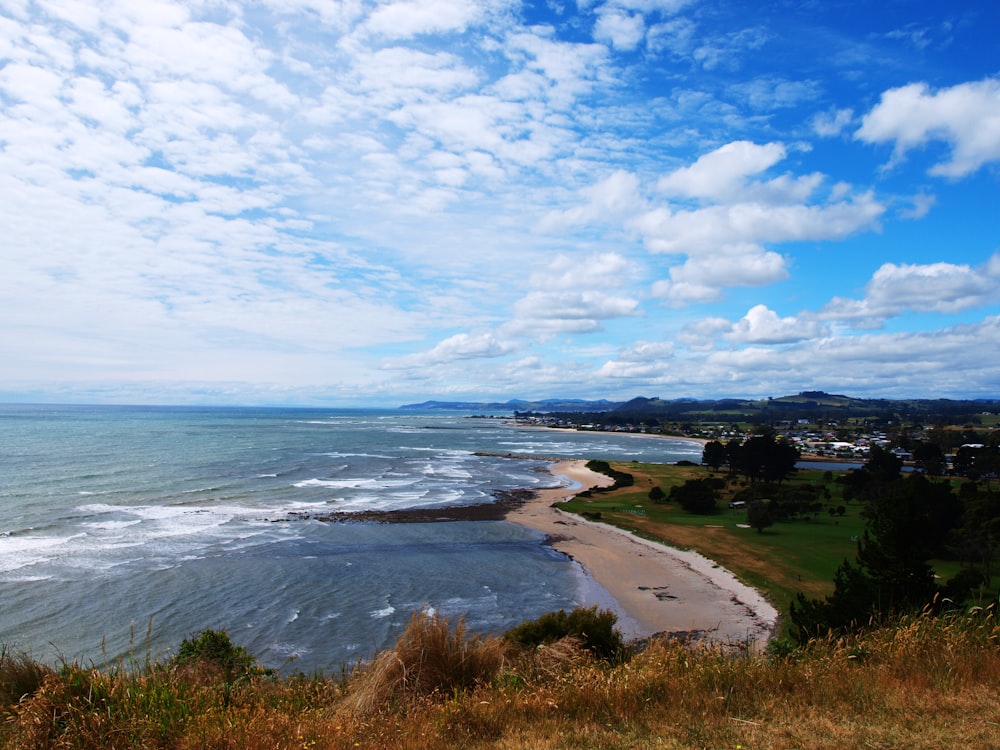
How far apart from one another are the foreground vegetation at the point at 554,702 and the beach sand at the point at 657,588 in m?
9.63

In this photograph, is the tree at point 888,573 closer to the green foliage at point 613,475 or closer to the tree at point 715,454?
the green foliage at point 613,475

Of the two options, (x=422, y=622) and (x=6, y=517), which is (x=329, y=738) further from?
(x=6, y=517)

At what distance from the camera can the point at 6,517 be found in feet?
125

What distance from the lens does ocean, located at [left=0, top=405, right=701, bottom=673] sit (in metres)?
20.9

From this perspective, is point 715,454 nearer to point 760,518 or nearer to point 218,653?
point 760,518

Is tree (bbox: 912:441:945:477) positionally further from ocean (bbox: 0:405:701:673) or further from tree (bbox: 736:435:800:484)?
ocean (bbox: 0:405:701:673)

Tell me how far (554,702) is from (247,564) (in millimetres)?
29031

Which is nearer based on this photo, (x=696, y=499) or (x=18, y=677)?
(x=18, y=677)

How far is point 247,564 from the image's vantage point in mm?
30141

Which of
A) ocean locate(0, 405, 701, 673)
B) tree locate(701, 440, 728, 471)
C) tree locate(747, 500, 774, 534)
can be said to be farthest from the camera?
tree locate(701, 440, 728, 471)

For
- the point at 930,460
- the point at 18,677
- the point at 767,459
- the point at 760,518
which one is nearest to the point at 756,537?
the point at 760,518

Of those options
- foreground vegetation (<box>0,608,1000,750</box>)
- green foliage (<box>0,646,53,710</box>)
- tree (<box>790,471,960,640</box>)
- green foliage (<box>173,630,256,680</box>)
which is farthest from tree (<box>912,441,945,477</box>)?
green foliage (<box>0,646,53,710</box>)

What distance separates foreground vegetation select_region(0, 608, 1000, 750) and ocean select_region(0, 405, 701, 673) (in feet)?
2.68

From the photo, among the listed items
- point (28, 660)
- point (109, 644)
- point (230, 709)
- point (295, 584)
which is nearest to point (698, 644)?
point (230, 709)
